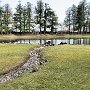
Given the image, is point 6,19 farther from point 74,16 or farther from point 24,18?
point 74,16

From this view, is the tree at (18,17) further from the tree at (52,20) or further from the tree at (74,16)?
the tree at (74,16)

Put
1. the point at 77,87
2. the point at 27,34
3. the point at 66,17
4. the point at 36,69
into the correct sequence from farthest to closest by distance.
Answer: the point at 66,17, the point at 27,34, the point at 36,69, the point at 77,87

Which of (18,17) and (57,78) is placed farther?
(18,17)

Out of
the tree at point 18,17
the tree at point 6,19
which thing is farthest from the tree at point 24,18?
the tree at point 6,19

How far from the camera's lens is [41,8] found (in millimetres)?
144375

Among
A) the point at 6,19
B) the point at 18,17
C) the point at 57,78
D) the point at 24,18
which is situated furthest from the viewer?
the point at 24,18

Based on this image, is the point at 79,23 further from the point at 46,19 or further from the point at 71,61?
the point at 71,61

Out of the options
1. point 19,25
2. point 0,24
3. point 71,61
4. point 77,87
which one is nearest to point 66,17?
point 19,25

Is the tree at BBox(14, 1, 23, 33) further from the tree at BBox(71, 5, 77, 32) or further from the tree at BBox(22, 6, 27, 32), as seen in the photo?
the tree at BBox(71, 5, 77, 32)

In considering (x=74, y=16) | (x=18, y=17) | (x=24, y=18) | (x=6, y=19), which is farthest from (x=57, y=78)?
(x=74, y=16)

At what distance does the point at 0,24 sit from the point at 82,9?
47.1 m

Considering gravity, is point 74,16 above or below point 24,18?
above

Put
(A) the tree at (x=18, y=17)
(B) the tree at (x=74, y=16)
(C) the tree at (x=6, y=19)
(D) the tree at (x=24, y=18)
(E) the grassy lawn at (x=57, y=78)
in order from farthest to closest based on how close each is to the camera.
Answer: (B) the tree at (x=74, y=16), (D) the tree at (x=24, y=18), (A) the tree at (x=18, y=17), (C) the tree at (x=6, y=19), (E) the grassy lawn at (x=57, y=78)

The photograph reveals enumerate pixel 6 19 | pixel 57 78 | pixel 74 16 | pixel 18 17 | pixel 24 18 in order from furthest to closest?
pixel 74 16, pixel 24 18, pixel 18 17, pixel 6 19, pixel 57 78
